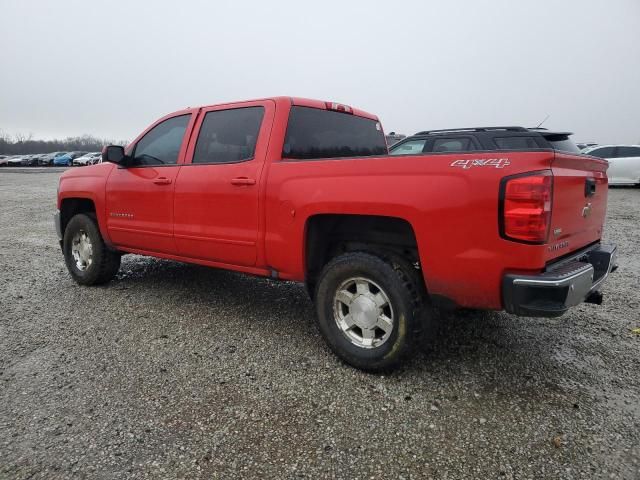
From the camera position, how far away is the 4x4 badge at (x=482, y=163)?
2.34 m

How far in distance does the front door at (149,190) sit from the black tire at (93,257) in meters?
0.29

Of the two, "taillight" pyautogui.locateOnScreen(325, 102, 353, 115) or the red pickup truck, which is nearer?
the red pickup truck

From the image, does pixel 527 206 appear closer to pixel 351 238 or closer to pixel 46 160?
pixel 351 238

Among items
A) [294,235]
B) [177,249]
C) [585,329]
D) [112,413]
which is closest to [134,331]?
[177,249]

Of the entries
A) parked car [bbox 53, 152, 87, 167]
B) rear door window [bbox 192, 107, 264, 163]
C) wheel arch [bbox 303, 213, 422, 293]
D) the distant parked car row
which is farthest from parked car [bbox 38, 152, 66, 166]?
wheel arch [bbox 303, 213, 422, 293]

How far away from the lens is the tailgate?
244cm

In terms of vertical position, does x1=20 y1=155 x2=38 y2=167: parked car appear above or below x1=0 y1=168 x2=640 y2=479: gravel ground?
above

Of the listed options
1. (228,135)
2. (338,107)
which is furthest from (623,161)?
(228,135)

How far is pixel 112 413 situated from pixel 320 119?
2.63m

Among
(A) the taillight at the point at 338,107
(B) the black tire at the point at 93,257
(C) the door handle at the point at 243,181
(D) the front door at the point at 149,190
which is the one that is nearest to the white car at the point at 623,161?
(A) the taillight at the point at 338,107

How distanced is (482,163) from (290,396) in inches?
68.3

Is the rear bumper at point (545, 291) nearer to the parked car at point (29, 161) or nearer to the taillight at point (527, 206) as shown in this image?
the taillight at point (527, 206)

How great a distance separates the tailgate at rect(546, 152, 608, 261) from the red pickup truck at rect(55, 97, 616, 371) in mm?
17

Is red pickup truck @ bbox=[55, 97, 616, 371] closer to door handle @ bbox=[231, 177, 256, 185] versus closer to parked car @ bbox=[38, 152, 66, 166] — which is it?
door handle @ bbox=[231, 177, 256, 185]
